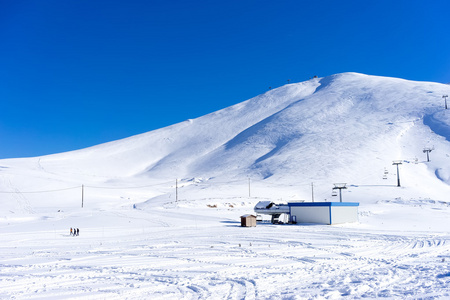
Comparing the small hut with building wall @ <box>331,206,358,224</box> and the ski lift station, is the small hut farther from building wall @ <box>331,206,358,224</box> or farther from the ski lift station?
building wall @ <box>331,206,358,224</box>

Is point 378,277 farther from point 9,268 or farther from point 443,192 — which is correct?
point 443,192

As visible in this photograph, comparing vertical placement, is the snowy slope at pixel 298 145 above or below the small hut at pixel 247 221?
above

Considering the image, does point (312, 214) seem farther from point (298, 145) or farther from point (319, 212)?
point (298, 145)

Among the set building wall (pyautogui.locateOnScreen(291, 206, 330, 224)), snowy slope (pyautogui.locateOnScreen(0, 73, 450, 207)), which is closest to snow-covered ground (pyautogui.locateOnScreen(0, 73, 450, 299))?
snowy slope (pyautogui.locateOnScreen(0, 73, 450, 207))

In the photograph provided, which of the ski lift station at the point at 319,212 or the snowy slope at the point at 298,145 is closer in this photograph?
the ski lift station at the point at 319,212

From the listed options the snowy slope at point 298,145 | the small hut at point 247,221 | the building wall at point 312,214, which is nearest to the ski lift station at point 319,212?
the building wall at point 312,214

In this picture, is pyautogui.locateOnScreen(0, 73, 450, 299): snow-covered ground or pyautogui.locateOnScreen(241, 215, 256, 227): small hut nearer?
pyautogui.locateOnScreen(0, 73, 450, 299): snow-covered ground

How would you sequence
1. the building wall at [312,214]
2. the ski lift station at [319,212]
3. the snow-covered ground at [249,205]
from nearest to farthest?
the snow-covered ground at [249,205]
the ski lift station at [319,212]
the building wall at [312,214]

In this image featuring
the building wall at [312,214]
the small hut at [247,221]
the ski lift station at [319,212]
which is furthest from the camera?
the building wall at [312,214]

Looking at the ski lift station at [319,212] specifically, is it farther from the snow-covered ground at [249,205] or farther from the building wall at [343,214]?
the snow-covered ground at [249,205]

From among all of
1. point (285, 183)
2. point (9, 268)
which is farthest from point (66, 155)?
point (9, 268)

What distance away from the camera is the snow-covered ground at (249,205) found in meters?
13.0

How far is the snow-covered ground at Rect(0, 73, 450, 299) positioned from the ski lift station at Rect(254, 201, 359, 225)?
1938mm

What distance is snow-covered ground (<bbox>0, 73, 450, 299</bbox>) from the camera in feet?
42.5
